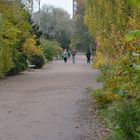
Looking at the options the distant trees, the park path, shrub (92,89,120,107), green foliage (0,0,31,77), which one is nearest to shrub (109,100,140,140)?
the park path

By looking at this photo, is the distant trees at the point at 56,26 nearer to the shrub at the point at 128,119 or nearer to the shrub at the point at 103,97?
the shrub at the point at 103,97

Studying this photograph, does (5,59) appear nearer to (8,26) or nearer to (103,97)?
(8,26)

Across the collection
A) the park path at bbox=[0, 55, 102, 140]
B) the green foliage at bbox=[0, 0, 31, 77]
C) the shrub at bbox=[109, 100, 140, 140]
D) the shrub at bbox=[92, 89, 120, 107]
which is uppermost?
the green foliage at bbox=[0, 0, 31, 77]

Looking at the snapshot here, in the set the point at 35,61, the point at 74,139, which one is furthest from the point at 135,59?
the point at 35,61

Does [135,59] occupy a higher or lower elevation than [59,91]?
higher

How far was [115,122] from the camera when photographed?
8.23 m

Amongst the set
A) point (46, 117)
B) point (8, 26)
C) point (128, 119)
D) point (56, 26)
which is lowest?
point (46, 117)

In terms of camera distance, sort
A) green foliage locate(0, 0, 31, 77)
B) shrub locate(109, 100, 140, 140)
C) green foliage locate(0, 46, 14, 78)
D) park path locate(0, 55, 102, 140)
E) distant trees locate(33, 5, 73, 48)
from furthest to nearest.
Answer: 1. distant trees locate(33, 5, 73, 48)
2. green foliage locate(0, 46, 14, 78)
3. green foliage locate(0, 0, 31, 77)
4. park path locate(0, 55, 102, 140)
5. shrub locate(109, 100, 140, 140)

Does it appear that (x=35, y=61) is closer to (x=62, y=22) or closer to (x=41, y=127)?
(x=41, y=127)

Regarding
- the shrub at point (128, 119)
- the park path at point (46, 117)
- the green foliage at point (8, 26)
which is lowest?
the park path at point (46, 117)

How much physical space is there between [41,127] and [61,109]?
3.23m

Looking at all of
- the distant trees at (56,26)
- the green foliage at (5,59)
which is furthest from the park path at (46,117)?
the distant trees at (56,26)

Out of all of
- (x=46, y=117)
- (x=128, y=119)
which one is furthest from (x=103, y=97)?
(x=128, y=119)

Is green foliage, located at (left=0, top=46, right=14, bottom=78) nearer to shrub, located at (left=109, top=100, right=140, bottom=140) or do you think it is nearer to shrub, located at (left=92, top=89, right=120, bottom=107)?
shrub, located at (left=92, top=89, right=120, bottom=107)
